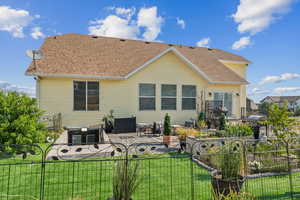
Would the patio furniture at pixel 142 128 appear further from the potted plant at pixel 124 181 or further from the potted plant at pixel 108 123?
the potted plant at pixel 124 181

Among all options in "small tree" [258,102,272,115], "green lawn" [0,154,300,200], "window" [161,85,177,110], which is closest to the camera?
"green lawn" [0,154,300,200]

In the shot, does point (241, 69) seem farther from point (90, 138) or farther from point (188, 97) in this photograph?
point (90, 138)

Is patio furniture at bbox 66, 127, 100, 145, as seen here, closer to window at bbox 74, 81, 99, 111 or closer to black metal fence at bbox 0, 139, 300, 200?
black metal fence at bbox 0, 139, 300, 200

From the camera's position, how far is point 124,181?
2.60 m

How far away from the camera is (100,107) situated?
1112 cm

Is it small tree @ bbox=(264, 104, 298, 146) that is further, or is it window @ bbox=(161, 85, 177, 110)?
window @ bbox=(161, 85, 177, 110)

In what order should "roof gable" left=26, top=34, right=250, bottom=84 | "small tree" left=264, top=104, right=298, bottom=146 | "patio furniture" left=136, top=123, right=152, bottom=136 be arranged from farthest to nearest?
"roof gable" left=26, top=34, right=250, bottom=84 → "patio furniture" left=136, top=123, right=152, bottom=136 → "small tree" left=264, top=104, right=298, bottom=146

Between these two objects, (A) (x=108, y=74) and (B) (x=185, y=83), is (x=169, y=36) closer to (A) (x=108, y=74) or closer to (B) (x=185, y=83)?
(B) (x=185, y=83)

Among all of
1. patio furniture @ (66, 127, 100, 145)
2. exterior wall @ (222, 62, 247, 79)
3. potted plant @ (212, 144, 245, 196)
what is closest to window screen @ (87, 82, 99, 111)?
patio furniture @ (66, 127, 100, 145)

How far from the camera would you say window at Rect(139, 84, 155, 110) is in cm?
1191

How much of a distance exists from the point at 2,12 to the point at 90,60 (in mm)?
4988

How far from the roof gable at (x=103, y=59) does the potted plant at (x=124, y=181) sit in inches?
344

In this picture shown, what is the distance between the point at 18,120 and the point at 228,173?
6.17 metres

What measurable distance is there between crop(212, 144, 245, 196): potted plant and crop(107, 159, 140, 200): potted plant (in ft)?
4.96
